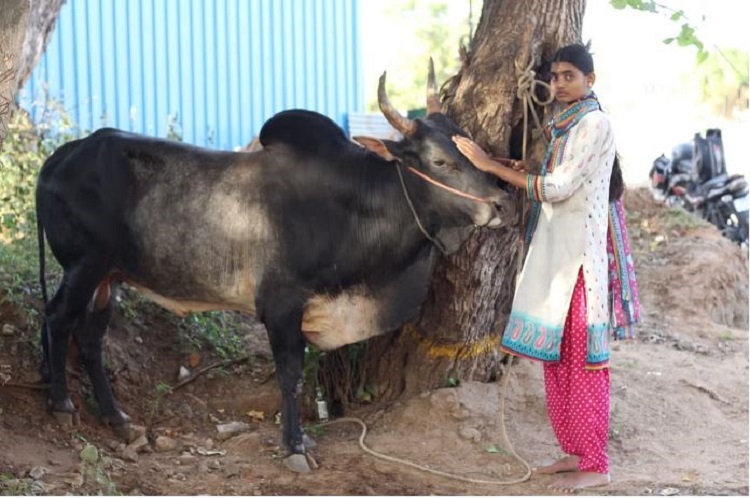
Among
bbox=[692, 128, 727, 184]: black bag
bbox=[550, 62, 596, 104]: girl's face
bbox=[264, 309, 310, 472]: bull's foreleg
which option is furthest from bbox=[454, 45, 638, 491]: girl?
bbox=[692, 128, 727, 184]: black bag

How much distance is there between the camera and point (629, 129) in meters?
19.7

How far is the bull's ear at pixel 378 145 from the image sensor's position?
399 cm

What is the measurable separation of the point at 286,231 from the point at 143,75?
5186 millimetres

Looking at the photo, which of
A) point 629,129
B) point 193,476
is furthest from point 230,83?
point 629,129

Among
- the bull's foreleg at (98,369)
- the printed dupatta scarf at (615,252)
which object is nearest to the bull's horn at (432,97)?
the printed dupatta scarf at (615,252)

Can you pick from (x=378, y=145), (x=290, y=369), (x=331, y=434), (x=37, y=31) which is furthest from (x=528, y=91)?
(x=37, y=31)

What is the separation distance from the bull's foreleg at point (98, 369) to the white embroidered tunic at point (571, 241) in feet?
6.39

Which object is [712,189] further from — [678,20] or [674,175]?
[678,20]

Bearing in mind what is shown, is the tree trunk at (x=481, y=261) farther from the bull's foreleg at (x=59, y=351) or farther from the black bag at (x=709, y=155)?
the black bag at (x=709, y=155)

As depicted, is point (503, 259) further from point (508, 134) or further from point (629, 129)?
point (629, 129)

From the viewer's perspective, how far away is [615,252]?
3969mm

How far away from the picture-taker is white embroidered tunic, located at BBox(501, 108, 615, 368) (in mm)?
3725

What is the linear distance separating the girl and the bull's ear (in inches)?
11.6

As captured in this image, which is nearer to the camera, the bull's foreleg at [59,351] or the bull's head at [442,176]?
the bull's head at [442,176]
